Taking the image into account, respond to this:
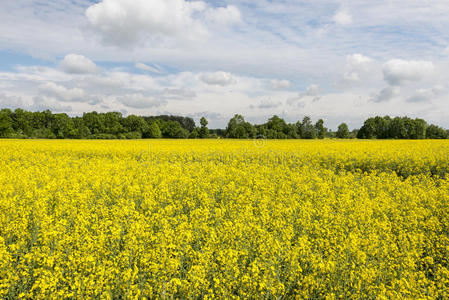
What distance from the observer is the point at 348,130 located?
265 feet

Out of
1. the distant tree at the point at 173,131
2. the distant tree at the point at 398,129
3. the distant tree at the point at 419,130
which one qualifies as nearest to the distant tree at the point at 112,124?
the distant tree at the point at 173,131

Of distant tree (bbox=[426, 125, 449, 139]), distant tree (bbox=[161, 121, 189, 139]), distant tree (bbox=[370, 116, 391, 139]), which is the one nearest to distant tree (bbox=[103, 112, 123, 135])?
distant tree (bbox=[161, 121, 189, 139])

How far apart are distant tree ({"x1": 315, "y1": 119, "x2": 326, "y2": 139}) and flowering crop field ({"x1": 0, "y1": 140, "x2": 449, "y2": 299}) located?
66.2 m

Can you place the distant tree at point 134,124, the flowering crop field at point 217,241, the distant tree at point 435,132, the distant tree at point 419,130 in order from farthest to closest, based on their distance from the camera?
the distant tree at point 435,132 < the distant tree at point 419,130 < the distant tree at point 134,124 < the flowering crop field at point 217,241

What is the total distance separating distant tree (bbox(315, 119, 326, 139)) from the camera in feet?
243

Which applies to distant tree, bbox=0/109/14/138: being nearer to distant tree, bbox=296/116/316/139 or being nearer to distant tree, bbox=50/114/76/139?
distant tree, bbox=50/114/76/139

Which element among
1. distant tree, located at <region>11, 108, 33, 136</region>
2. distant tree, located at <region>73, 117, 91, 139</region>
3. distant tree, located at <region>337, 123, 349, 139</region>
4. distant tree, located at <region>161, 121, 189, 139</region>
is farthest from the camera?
distant tree, located at <region>337, 123, 349, 139</region>

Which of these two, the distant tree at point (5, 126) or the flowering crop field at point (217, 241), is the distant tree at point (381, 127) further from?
the distant tree at point (5, 126)

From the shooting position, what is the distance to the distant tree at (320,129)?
7413 centimetres

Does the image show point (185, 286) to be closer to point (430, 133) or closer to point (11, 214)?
point (11, 214)

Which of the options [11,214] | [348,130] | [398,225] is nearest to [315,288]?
[398,225]

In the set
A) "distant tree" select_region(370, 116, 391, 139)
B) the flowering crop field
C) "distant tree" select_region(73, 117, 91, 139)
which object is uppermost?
"distant tree" select_region(370, 116, 391, 139)

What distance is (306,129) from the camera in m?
73.4

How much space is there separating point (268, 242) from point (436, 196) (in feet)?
24.5
